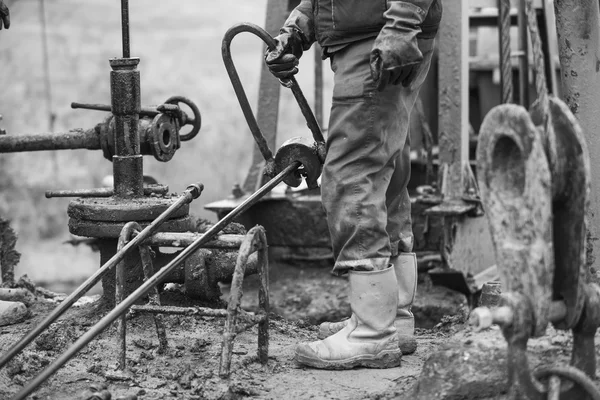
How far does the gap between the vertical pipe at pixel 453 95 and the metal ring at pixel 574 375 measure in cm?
321

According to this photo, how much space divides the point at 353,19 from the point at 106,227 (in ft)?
5.13

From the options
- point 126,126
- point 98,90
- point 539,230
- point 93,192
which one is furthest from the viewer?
point 98,90

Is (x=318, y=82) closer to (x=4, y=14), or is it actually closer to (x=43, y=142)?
(x=43, y=142)

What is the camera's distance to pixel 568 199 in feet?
9.04

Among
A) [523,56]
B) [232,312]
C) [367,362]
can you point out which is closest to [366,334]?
[367,362]

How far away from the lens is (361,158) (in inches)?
140

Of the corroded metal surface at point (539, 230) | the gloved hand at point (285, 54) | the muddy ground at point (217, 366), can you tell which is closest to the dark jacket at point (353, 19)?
the gloved hand at point (285, 54)

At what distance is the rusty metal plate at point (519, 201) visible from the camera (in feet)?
8.63

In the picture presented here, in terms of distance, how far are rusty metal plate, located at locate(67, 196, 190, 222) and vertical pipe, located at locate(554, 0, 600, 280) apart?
180 centimetres

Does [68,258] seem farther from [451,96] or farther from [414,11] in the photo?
[414,11]

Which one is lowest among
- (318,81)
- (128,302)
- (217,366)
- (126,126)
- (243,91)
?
(217,366)

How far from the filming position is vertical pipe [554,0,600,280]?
12.7ft

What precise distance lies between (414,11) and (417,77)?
0.35m

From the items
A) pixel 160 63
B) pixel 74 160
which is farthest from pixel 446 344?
pixel 160 63
